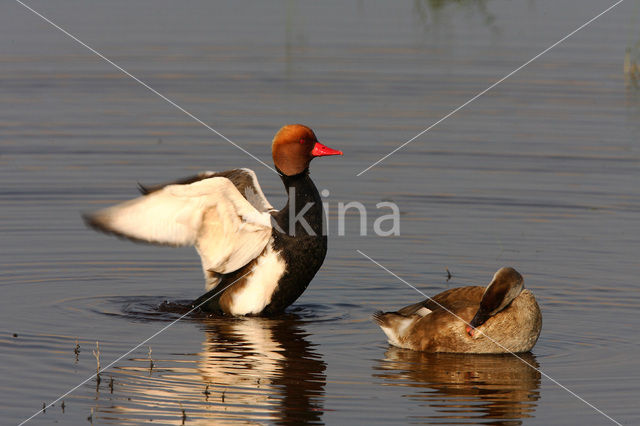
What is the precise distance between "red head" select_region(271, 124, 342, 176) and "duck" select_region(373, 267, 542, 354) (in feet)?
5.09

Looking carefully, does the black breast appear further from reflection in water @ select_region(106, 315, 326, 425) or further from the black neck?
reflection in water @ select_region(106, 315, 326, 425)

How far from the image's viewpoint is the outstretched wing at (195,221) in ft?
30.2

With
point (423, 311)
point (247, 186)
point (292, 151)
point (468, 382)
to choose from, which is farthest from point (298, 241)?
point (468, 382)

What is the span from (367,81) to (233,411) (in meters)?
10.7

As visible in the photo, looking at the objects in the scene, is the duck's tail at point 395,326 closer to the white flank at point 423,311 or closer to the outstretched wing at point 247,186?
the white flank at point 423,311

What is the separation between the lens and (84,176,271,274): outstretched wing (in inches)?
363

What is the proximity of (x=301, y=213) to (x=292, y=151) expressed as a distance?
520 millimetres

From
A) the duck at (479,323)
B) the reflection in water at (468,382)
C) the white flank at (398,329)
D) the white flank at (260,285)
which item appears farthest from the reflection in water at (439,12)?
the reflection in water at (468,382)

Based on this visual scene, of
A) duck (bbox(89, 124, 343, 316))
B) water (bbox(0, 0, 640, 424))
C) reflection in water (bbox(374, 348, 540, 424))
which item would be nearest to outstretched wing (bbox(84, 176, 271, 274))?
duck (bbox(89, 124, 343, 316))

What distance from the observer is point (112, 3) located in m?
22.7

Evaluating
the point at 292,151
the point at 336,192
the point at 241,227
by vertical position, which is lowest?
the point at 241,227

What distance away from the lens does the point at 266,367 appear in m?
8.30

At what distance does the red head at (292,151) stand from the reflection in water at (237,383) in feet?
4.25

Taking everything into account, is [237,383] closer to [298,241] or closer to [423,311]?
[423,311]
